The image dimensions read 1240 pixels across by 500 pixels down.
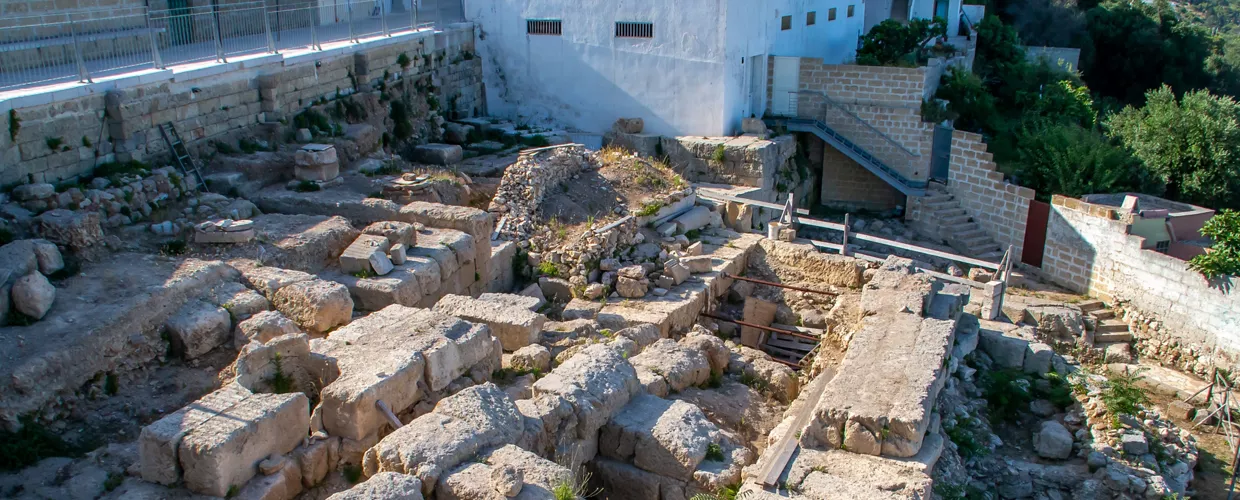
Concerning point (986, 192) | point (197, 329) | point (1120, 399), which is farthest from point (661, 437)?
point (986, 192)

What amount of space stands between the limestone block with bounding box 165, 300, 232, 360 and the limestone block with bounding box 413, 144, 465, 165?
7.68 meters

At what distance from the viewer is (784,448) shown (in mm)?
7480

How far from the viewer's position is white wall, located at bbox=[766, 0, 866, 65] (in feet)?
68.9

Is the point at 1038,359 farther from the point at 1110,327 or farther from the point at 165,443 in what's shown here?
the point at 165,443

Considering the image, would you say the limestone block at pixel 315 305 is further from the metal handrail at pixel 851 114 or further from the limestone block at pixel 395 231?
the metal handrail at pixel 851 114

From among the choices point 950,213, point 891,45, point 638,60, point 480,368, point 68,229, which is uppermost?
point 891,45

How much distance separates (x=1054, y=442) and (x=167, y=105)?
11627 mm

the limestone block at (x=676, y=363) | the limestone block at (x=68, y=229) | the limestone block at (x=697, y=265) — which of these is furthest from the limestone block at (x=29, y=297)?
the limestone block at (x=697, y=265)

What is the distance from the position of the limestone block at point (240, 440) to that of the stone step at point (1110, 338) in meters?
12.9

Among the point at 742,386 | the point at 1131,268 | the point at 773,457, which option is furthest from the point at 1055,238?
the point at 773,457

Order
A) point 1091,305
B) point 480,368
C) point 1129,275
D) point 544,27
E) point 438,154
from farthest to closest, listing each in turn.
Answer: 1. point 544,27
2. point 438,154
3. point 1091,305
4. point 1129,275
5. point 480,368

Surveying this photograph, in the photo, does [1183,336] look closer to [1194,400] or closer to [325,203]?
[1194,400]

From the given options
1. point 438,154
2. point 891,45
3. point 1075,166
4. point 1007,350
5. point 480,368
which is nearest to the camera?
point 480,368

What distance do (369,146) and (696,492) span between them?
10235 mm
